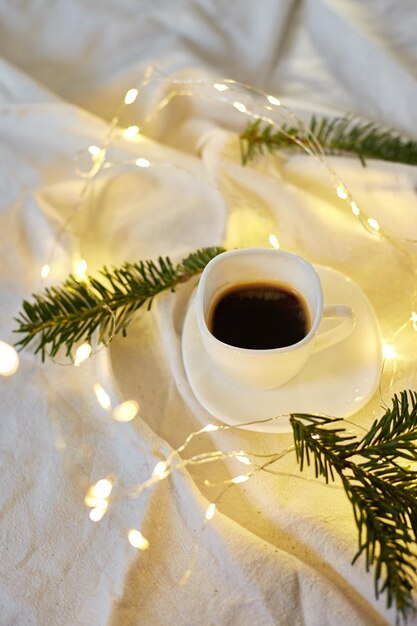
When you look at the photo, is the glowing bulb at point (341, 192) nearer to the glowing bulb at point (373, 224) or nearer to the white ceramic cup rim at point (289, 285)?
the glowing bulb at point (373, 224)

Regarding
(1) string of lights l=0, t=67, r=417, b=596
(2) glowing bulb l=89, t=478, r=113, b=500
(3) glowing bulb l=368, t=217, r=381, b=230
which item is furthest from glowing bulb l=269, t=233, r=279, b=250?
(2) glowing bulb l=89, t=478, r=113, b=500

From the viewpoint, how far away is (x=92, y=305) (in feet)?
2.16

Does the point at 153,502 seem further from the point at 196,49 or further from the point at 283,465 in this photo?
the point at 196,49

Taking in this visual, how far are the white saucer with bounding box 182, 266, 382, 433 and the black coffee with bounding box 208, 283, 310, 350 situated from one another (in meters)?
0.04

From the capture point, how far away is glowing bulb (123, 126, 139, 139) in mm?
799

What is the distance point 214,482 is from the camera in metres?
0.62

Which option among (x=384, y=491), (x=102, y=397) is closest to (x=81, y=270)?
(x=102, y=397)

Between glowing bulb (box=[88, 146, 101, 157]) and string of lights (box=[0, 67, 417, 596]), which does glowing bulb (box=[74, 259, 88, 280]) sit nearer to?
string of lights (box=[0, 67, 417, 596])

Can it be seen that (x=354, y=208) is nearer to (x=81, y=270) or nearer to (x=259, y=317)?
(x=259, y=317)

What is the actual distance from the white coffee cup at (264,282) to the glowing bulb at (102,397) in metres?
0.11

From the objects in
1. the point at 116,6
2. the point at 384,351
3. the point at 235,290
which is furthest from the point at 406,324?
the point at 116,6

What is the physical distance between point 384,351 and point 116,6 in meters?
0.60

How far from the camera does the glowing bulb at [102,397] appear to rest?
0.65 meters

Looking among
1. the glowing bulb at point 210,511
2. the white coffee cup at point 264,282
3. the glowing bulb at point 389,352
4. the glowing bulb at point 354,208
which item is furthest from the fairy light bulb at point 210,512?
the glowing bulb at point 354,208
